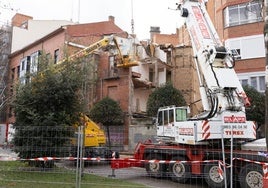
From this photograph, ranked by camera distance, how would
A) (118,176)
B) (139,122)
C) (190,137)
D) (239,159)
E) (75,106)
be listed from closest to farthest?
(239,159) → (190,137) → (118,176) → (75,106) → (139,122)

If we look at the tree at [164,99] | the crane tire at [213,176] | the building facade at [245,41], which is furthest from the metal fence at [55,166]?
the building facade at [245,41]

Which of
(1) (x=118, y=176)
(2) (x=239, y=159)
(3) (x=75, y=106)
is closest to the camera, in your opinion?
(2) (x=239, y=159)

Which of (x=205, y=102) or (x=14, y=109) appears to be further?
(x=14, y=109)

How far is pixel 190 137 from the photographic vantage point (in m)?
13.6

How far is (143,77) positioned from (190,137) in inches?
930

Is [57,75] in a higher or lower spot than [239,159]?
higher

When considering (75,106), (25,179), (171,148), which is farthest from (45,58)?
(171,148)

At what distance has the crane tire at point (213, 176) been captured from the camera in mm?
12211

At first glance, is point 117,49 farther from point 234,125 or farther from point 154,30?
point 154,30

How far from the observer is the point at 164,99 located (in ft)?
96.4

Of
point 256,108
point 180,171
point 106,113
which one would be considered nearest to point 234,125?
point 180,171

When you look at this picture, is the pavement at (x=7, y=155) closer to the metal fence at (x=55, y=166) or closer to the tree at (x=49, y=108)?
the metal fence at (x=55, y=166)

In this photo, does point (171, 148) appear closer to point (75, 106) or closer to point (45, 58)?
point (75, 106)

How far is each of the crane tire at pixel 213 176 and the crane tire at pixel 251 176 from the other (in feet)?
2.01
